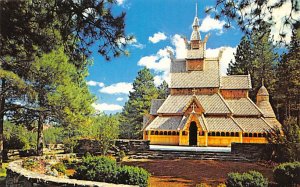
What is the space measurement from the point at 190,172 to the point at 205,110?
40.2ft

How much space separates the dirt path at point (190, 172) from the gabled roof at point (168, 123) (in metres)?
7.57

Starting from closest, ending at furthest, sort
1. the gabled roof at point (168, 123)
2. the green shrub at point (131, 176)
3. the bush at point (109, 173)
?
the green shrub at point (131, 176) → the bush at point (109, 173) → the gabled roof at point (168, 123)

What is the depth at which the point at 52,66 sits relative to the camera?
55.9 ft

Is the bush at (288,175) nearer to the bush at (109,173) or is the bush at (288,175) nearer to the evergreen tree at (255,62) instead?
the bush at (109,173)

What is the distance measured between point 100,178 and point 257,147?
43.5 feet

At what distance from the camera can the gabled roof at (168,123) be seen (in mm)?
26172

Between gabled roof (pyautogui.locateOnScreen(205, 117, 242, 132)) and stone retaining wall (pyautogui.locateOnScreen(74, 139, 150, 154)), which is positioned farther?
gabled roof (pyautogui.locateOnScreen(205, 117, 242, 132))

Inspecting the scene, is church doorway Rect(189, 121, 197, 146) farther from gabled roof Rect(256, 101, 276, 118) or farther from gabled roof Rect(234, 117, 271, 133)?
gabled roof Rect(256, 101, 276, 118)

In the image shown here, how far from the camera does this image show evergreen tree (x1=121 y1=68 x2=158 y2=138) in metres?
42.5

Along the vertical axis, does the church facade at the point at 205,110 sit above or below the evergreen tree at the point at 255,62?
below

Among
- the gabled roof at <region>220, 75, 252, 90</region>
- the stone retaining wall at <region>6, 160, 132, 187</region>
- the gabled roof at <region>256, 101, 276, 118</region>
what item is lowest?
the stone retaining wall at <region>6, 160, 132, 187</region>

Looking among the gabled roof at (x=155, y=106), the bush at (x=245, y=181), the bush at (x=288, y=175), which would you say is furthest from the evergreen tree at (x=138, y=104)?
the bush at (x=245, y=181)

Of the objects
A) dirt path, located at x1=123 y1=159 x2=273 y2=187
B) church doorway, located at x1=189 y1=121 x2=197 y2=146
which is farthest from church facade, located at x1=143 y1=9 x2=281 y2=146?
dirt path, located at x1=123 y1=159 x2=273 y2=187

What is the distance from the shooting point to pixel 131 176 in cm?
970
